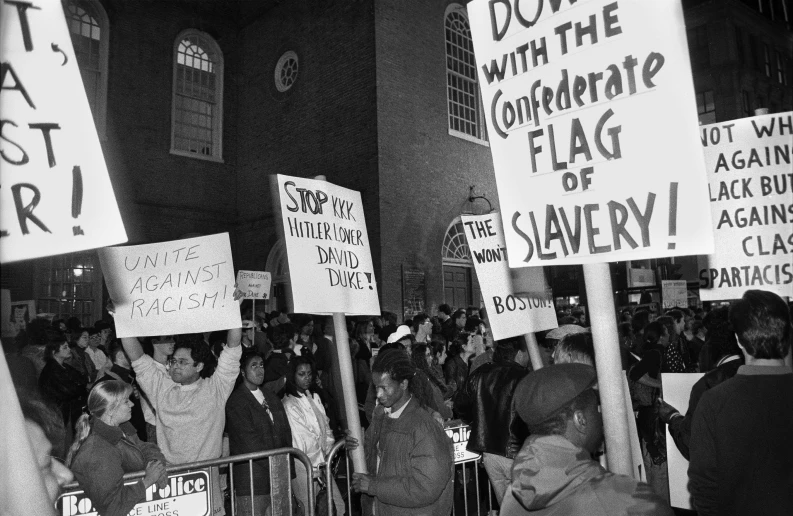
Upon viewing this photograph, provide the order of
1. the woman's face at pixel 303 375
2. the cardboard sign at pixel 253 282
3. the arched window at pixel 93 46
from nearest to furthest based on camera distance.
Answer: the woman's face at pixel 303 375, the cardboard sign at pixel 253 282, the arched window at pixel 93 46

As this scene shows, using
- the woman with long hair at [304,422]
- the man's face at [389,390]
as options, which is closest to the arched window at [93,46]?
the woman with long hair at [304,422]

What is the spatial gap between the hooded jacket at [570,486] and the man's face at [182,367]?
3.19m

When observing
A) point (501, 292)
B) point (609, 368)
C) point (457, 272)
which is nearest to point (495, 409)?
point (501, 292)

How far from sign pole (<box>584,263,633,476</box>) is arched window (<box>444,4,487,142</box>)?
1526 cm

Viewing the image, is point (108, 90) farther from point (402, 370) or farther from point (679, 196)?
point (679, 196)

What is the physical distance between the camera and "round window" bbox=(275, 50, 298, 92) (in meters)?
17.5

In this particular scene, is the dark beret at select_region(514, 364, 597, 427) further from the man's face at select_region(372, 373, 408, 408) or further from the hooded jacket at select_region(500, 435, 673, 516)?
the man's face at select_region(372, 373, 408, 408)

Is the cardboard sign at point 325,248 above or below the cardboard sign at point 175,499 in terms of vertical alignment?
above

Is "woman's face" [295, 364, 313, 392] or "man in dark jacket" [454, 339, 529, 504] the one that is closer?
"man in dark jacket" [454, 339, 529, 504]

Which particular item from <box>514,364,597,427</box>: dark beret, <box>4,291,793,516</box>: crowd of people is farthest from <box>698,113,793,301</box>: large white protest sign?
<box>514,364,597,427</box>: dark beret

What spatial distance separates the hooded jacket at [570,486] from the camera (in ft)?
5.45

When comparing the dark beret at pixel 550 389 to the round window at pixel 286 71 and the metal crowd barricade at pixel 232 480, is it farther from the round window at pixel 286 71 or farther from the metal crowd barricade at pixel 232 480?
the round window at pixel 286 71

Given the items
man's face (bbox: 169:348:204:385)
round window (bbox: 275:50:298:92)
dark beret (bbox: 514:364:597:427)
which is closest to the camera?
dark beret (bbox: 514:364:597:427)

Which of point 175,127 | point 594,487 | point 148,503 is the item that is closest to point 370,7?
point 175,127
